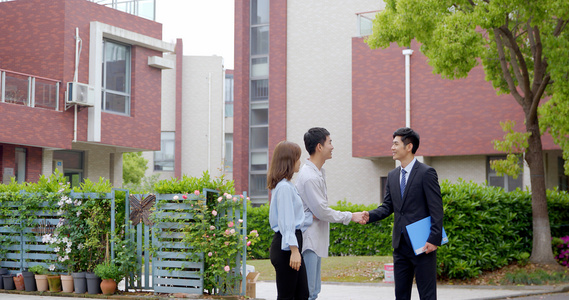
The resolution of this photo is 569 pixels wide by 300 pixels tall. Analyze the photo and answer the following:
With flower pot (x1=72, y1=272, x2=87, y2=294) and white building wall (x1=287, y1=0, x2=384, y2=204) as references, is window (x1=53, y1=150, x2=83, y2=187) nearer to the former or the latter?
white building wall (x1=287, y1=0, x2=384, y2=204)

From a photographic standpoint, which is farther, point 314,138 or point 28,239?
point 28,239

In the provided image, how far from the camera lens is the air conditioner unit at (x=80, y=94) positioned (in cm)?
2162

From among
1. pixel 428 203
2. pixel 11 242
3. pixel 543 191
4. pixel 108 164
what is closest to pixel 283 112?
pixel 108 164

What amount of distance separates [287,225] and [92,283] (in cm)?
650

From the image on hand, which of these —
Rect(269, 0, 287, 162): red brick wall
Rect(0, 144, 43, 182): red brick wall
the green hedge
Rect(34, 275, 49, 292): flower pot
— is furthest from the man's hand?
Rect(269, 0, 287, 162): red brick wall

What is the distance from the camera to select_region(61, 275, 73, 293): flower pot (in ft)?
37.4

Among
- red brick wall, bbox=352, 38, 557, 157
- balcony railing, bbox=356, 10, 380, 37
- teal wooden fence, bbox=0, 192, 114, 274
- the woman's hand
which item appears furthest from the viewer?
balcony railing, bbox=356, 10, 380, 37

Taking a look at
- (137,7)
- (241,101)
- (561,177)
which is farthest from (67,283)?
(241,101)

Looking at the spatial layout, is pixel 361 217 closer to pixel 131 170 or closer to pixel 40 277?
pixel 40 277

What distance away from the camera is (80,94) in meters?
21.8

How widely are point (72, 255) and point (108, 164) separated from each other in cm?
1484

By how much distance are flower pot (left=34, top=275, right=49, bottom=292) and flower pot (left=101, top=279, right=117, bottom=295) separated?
1263 mm

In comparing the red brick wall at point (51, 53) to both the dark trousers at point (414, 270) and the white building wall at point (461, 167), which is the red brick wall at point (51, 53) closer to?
the white building wall at point (461, 167)

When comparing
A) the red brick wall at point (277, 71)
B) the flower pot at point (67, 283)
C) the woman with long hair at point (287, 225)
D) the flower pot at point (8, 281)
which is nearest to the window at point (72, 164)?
the red brick wall at point (277, 71)
